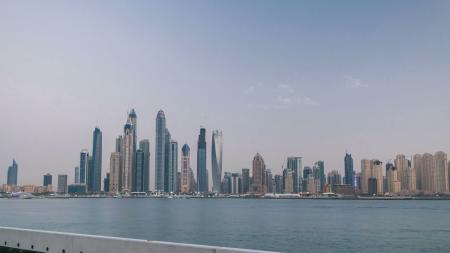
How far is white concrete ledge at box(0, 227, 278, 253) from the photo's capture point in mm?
12773

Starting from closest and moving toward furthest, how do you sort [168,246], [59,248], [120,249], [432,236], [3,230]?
[168,246] < [120,249] < [59,248] < [3,230] < [432,236]

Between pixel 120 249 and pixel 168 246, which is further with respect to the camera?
pixel 120 249

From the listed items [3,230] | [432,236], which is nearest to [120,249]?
[3,230]

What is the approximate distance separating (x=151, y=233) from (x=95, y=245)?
51141mm


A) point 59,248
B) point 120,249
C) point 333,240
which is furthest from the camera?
point 333,240

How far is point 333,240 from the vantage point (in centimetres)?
5569

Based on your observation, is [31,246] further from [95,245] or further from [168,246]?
[168,246]

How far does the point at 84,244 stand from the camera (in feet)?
50.8

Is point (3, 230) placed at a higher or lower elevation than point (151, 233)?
higher

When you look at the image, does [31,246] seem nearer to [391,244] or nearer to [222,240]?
[222,240]

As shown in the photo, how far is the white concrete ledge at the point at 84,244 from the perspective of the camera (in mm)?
12773

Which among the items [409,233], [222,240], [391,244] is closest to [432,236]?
[409,233]

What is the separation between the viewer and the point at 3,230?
18734 mm

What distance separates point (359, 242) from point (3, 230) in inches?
1782
